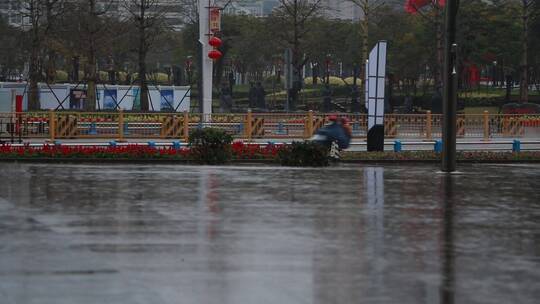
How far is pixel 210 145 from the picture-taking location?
83.4 ft

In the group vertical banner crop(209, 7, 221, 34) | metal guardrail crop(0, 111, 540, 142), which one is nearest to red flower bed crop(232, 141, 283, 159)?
metal guardrail crop(0, 111, 540, 142)

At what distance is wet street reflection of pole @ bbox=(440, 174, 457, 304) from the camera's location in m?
8.75

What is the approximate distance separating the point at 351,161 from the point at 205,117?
30.2 feet

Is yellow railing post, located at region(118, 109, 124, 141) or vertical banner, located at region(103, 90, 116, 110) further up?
vertical banner, located at region(103, 90, 116, 110)

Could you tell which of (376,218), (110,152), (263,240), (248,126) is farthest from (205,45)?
(263,240)

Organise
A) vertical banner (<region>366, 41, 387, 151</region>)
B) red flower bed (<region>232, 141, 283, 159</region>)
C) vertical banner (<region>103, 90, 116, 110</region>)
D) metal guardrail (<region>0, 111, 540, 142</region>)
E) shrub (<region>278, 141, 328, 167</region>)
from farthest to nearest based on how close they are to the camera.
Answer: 1. vertical banner (<region>103, 90, 116, 110</region>)
2. metal guardrail (<region>0, 111, 540, 142</region>)
3. vertical banner (<region>366, 41, 387, 151</region>)
4. red flower bed (<region>232, 141, 283, 159</region>)
5. shrub (<region>278, 141, 328, 167</region>)

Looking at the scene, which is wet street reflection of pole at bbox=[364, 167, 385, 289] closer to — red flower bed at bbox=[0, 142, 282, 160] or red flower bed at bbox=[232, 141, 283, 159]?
red flower bed at bbox=[232, 141, 283, 159]

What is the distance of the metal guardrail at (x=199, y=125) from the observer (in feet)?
111

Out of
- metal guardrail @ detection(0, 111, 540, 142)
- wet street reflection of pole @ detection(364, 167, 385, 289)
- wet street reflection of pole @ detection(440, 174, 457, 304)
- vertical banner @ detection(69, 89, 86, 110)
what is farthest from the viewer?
vertical banner @ detection(69, 89, 86, 110)

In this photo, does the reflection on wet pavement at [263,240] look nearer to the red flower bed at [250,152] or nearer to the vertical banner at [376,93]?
the red flower bed at [250,152]

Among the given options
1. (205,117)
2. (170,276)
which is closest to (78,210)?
(170,276)

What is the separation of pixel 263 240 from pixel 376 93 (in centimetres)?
1860

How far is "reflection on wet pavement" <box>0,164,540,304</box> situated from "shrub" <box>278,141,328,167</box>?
14.3 feet

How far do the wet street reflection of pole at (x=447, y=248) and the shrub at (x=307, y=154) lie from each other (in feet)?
19.6
